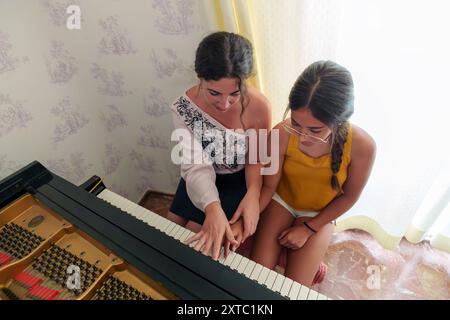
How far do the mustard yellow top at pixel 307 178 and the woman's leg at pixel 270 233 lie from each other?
64mm

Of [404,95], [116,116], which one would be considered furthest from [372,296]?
[116,116]

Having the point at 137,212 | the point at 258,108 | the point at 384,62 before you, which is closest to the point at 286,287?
the point at 137,212

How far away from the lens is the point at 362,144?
1.03m

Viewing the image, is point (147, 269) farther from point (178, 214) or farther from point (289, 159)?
point (289, 159)

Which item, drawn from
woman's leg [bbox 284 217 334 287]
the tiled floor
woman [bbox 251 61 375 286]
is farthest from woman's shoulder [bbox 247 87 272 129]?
the tiled floor

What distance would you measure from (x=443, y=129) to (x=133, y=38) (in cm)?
148

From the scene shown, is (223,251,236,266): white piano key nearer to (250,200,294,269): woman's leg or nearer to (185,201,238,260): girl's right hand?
(185,201,238,260): girl's right hand

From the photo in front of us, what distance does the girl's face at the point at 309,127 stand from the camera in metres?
0.92

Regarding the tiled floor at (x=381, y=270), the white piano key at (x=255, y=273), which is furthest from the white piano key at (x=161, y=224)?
the tiled floor at (x=381, y=270)

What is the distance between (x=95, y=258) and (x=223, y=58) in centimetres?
75

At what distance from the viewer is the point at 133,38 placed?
1.40 m

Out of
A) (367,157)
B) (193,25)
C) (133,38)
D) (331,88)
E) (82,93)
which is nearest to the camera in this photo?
(331,88)

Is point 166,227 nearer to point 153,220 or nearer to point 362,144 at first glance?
point 153,220

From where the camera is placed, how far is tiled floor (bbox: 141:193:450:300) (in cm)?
149
